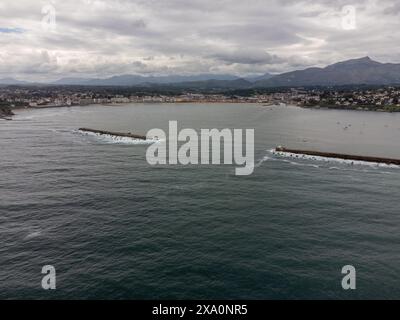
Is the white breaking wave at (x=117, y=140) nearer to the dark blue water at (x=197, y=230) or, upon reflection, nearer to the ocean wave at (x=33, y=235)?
the dark blue water at (x=197, y=230)

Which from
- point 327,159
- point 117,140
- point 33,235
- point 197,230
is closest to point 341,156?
point 327,159

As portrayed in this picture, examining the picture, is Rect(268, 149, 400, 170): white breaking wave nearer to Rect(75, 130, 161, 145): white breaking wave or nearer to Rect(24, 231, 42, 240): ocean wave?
Rect(75, 130, 161, 145): white breaking wave

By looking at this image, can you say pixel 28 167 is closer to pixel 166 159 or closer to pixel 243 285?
pixel 166 159

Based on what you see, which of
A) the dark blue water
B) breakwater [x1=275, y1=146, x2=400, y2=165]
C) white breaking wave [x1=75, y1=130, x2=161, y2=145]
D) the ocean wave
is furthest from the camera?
white breaking wave [x1=75, y1=130, x2=161, y2=145]

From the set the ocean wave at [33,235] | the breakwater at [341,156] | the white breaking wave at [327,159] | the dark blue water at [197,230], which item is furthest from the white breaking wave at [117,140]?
the ocean wave at [33,235]

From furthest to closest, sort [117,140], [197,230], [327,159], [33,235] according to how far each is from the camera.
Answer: [117,140], [327,159], [197,230], [33,235]

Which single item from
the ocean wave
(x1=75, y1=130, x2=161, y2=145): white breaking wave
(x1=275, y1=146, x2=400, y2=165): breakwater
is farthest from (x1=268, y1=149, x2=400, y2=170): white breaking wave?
the ocean wave

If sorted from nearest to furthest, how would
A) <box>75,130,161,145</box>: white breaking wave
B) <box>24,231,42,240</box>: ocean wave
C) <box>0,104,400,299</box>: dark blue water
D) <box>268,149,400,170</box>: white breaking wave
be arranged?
<box>0,104,400,299</box>: dark blue water → <box>24,231,42,240</box>: ocean wave → <box>268,149,400,170</box>: white breaking wave → <box>75,130,161,145</box>: white breaking wave

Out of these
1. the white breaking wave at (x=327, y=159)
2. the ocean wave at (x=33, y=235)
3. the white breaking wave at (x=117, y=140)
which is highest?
the white breaking wave at (x=117, y=140)

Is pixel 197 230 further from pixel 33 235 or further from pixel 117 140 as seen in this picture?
pixel 117 140
